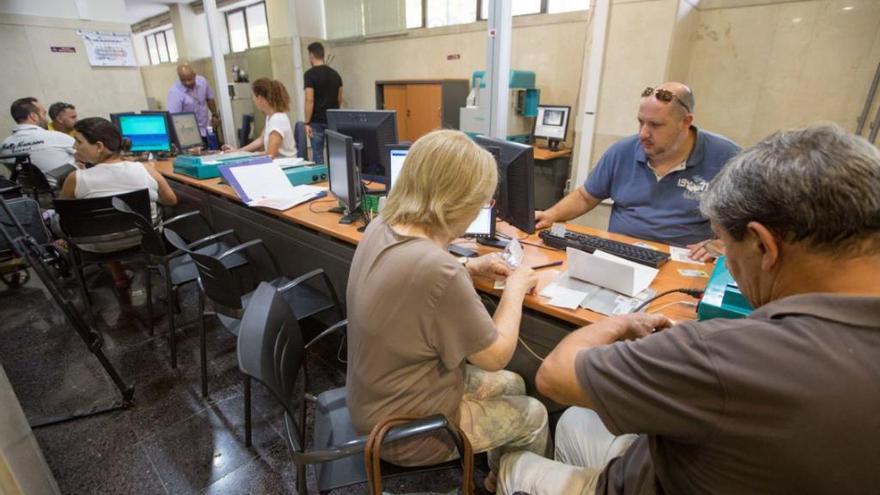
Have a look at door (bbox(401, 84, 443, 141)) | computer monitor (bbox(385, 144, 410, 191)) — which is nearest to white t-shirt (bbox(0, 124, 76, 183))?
computer monitor (bbox(385, 144, 410, 191))

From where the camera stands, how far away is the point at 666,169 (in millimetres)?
1872

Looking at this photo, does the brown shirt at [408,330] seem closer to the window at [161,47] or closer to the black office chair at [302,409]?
the black office chair at [302,409]

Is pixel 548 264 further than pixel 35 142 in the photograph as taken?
No

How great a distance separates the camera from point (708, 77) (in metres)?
3.49

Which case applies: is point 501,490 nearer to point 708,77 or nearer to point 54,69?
point 708,77

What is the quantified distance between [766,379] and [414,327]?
632 millimetres

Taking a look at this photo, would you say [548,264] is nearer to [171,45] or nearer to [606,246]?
[606,246]

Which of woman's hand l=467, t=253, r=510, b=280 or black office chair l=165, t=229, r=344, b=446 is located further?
black office chair l=165, t=229, r=344, b=446

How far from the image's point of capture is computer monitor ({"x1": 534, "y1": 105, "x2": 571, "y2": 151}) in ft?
13.4

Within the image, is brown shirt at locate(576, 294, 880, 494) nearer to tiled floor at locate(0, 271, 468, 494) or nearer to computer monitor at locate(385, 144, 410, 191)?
tiled floor at locate(0, 271, 468, 494)

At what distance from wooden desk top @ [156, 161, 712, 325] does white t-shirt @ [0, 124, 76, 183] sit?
1.90 metres

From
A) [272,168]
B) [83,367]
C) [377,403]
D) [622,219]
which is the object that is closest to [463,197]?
[377,403]

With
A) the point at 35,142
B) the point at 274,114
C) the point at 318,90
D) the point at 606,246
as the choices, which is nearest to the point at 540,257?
the point at 606,246

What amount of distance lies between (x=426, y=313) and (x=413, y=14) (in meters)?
5.47
